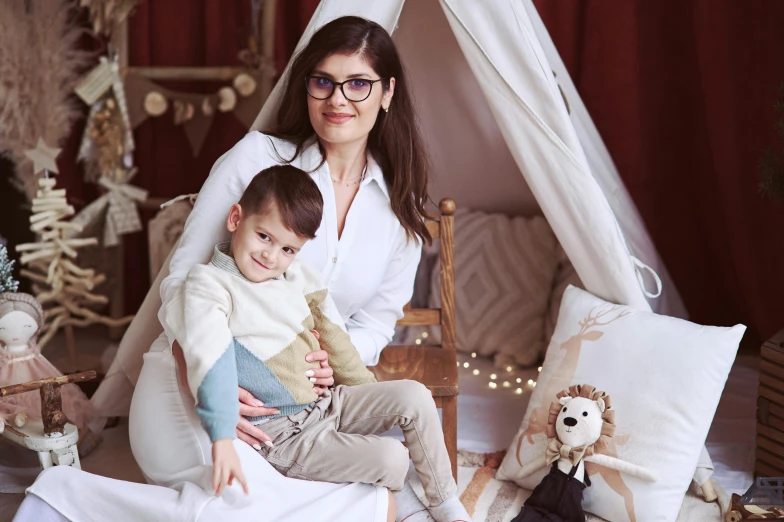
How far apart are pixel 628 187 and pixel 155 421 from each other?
1902 millimetres

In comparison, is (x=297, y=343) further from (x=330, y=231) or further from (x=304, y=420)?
(x=330, y=231)

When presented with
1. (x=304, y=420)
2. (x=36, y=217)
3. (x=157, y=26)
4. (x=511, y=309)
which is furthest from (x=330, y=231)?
(x=157, y=26)

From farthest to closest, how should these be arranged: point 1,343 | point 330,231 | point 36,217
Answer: point 36,217
point 1,343
point 330,231

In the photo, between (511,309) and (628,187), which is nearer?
(511,309)

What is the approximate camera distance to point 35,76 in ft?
9.66

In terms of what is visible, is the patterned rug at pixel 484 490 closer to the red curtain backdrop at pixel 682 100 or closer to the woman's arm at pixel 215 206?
the woman's arm at pixel 215 206

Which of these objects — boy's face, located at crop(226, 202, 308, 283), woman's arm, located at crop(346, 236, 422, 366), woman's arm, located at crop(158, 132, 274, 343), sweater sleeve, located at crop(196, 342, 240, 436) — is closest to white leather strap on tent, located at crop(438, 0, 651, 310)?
woman's arm, located at crop(346, 236, 422, 366)

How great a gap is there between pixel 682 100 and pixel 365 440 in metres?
1.87

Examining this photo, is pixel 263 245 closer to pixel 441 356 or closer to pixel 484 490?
pixel 441 356

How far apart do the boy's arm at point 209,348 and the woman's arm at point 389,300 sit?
0.56 meters

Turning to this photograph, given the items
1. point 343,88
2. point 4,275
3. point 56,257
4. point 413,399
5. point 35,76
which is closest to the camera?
point 413,399

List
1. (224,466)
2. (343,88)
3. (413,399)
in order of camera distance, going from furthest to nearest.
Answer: (343,88) < (413,399) < (224,466)

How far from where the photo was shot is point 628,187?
295 centimetres

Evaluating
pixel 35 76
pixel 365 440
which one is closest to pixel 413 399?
pixel 365 440
